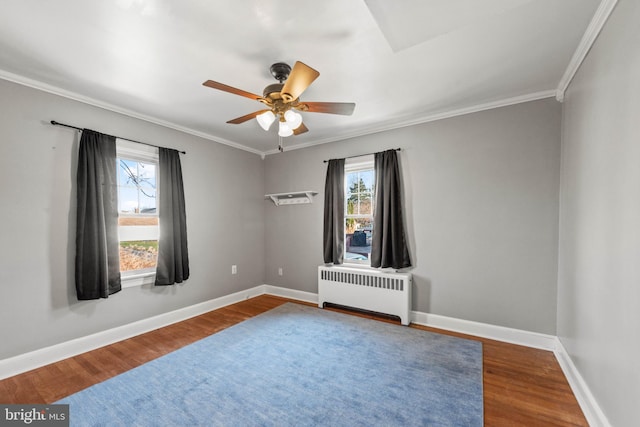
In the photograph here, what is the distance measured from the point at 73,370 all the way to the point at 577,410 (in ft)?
12.6

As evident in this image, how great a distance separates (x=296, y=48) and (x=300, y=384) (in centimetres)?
250

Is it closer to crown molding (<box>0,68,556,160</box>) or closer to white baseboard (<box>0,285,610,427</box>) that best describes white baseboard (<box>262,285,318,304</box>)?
white baseboard (<box>0,285,610,427</box>)

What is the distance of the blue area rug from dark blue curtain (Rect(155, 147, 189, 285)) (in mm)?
957

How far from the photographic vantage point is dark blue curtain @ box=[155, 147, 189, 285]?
125 inches

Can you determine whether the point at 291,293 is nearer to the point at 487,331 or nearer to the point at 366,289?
the point at 366,289

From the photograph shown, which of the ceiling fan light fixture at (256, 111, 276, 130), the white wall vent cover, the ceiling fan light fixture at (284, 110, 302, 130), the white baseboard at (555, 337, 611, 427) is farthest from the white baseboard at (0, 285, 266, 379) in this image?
the white baseboard at (555, 337, 611, 427)

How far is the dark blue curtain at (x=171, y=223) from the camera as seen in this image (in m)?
3.16

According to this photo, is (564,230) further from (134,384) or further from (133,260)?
(133,260)

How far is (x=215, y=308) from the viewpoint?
3797mm

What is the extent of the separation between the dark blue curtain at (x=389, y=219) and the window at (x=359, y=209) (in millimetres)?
258

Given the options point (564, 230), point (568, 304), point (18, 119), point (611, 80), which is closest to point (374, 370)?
point (568, 304)

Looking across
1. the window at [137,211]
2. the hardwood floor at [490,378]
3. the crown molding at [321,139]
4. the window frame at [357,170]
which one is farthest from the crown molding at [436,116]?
the hardwood floor at [490,378]

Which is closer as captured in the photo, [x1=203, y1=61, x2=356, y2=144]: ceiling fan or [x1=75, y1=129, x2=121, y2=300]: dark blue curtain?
[x1=203, y1=61, x2=356, y2=144]: ceiling fan

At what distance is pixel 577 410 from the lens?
→ 5.80ft
